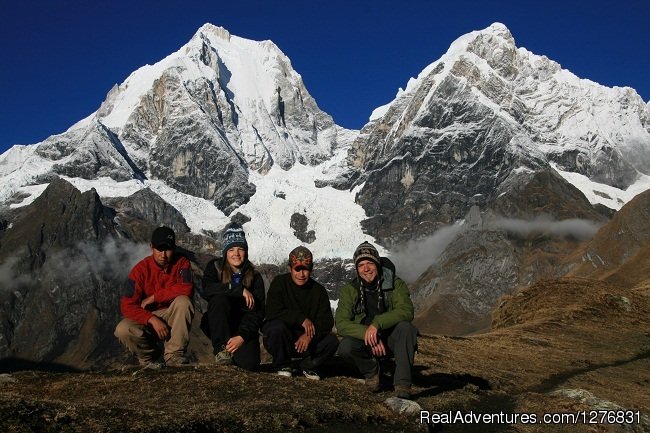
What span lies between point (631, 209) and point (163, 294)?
198 m

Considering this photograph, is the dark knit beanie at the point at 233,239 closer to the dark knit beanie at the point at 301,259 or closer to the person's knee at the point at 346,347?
the dark knit beanie at the point at 301,259

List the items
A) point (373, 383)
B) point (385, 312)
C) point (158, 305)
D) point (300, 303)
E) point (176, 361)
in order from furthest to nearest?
point (158, 305)
point (176, 361)
point (300, 303)
point (373, 383)
point (385, 312)

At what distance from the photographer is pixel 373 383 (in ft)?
51.5

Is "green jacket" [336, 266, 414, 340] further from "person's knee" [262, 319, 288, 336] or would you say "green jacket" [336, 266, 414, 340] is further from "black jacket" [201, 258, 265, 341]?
"black jacket" [201, 258, 265, 341]

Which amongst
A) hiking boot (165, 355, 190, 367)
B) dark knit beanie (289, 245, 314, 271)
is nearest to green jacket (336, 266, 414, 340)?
dark knit beanie (289, 245, 314, 271)

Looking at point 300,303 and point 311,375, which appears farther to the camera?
point 311,375

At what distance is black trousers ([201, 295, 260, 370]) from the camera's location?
16.5m

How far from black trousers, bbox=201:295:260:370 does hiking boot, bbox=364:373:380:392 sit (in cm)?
297

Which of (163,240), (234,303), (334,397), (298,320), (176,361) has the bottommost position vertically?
(334,397)

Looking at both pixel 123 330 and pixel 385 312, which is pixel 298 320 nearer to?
pixel 385 312

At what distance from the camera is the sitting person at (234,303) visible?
16.5m

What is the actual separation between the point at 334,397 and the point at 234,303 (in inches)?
143

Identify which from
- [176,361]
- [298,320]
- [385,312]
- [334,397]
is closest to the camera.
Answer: [334,397]

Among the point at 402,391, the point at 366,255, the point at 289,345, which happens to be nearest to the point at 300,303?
the point at 289,345
